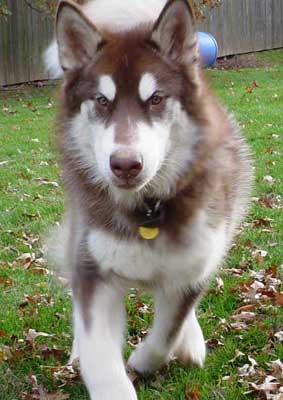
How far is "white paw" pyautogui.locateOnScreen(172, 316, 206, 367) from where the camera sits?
396 cm

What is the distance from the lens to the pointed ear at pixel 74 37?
3.53 metres

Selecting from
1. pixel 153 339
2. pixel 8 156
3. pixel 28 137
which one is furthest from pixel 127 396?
pixel 28 137

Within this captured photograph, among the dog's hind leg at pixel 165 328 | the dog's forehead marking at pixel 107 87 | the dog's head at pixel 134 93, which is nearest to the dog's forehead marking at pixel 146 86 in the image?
the dog's head at pixel 134 93

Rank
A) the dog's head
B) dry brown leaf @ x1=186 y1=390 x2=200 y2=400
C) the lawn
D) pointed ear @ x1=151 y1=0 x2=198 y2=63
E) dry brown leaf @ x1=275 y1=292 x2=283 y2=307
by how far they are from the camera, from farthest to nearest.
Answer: dry brown leaf @ x1=275 y1=292 x2=283 y2=307 → the lawn → dry brown leaf @ x1=186 y1=390 x2=200 y2=400 → pointed ear @ x1=151 y1=0 x2=198 y2=63 → the dog's head

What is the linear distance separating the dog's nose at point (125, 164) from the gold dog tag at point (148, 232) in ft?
1.46

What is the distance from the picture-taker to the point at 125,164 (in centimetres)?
308

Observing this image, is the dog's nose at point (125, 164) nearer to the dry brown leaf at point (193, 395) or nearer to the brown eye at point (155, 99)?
the brown eye at point (155, 99)

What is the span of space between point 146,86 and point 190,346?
4.52 ft

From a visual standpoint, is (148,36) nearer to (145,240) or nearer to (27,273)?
(145,240)

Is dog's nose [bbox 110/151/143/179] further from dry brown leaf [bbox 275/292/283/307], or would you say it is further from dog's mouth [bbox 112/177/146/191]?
dry brown leaf [bbox 275/292/283/307]

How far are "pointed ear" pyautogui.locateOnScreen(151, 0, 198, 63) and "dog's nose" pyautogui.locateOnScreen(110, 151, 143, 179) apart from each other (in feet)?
2.23

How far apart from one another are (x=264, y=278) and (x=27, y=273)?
162 centimetres

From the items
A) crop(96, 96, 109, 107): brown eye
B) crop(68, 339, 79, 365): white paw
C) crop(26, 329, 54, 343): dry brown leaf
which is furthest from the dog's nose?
crop(26, 329, 54, 343): dry brown leaf

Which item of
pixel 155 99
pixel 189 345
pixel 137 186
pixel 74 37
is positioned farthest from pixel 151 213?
pixel 74 37
